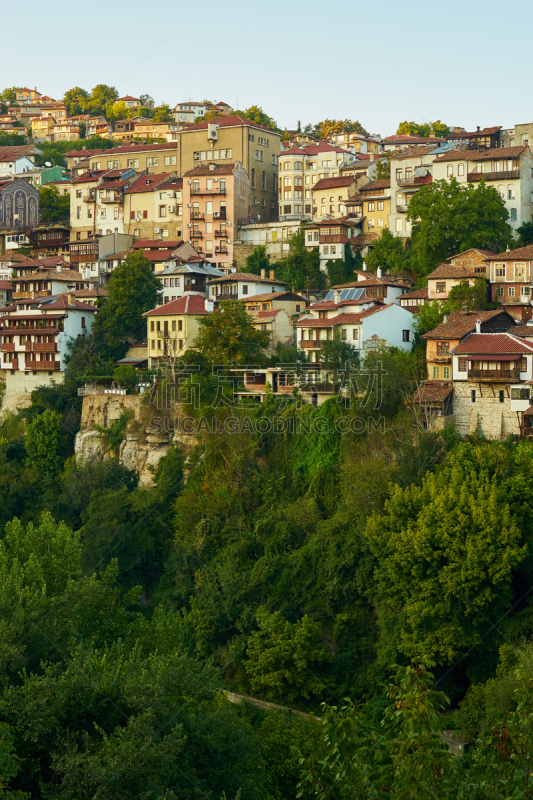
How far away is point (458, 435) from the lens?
3981 centimetres

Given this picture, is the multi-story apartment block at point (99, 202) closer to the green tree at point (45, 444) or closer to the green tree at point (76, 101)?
the green tree at point (45, 444)

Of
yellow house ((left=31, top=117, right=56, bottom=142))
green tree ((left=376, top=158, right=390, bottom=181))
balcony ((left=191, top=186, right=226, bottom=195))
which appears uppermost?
yellow house ((left=31, top=117, right=56, bottom=142))

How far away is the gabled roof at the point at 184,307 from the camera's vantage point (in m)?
52.9

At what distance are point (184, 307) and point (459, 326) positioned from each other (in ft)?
57.7

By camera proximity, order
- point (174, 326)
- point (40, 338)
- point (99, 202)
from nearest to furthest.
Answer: point (174, 326), point (40, 338), point (99, 202)

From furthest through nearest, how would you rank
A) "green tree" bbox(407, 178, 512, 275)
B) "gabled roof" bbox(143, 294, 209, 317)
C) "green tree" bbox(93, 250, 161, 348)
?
"green tree" bbox(93, 250, 161, 348)
"gabled roof" bbox(143, 294, 209, 317)
"green tree" bbox(407, 178, 512, 275)

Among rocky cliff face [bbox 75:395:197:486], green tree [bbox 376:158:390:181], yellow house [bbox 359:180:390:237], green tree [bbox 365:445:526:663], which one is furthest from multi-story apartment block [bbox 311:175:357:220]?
green tree [bbox 365:445:526:663]

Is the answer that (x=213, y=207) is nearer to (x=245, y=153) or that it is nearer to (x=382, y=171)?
(x=245, y=153)

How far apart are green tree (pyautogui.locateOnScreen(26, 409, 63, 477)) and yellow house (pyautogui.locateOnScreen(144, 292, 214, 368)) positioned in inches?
263

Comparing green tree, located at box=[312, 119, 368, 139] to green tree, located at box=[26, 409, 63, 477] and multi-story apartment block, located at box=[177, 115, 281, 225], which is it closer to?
multi-story apartment block, located at box=[177, 115, 281, 225]

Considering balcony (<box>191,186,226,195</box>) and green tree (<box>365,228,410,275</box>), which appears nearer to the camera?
green tree (<box>365,228,410,275</box>)

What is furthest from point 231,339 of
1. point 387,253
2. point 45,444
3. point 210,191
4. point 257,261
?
point 210,191

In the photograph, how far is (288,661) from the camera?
34.9 meters

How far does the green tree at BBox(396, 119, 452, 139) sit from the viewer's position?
85019mm
